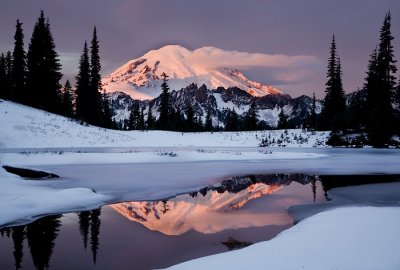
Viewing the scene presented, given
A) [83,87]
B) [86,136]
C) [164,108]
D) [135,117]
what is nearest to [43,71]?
[83,87]

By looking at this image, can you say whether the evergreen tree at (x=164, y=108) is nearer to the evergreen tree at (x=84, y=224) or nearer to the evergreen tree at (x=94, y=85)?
the evergreen tree at (x=94, y=85)

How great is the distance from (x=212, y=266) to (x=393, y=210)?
635 cm

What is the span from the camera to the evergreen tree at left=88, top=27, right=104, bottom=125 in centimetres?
6225

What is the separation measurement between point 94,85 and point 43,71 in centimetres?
1165

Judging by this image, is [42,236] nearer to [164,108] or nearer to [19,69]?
[19,69]

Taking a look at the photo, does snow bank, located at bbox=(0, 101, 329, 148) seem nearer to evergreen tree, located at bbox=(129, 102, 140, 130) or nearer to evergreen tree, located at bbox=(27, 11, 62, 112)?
evergreen tree, located at bbox=(27, 11, 62, 112)

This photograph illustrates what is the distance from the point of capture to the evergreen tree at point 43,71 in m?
52.0

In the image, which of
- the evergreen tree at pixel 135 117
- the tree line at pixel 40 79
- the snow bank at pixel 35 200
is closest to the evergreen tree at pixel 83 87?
the tree line at pixel 40 79

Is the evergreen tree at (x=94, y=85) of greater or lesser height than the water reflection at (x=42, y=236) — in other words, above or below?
above

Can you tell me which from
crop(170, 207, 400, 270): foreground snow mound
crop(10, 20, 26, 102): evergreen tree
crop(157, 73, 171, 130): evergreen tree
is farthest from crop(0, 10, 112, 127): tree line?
crop(170, 207, 400, 270): foreground snow mound

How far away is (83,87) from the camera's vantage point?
209 feet

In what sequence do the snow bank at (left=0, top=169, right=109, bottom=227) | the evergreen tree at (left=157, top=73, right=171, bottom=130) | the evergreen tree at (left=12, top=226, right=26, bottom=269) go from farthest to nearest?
the evergreen tree at (left=157, top=73, right=171, bottom=130), the snow bank at (left=0, top=169, right=109, bottom=227), the evergreen tree at (left=12, top=226, right=26, bottom=269)

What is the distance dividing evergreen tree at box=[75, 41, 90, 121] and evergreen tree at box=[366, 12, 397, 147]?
143 ft

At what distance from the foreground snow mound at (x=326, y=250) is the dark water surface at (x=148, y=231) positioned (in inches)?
36.2
